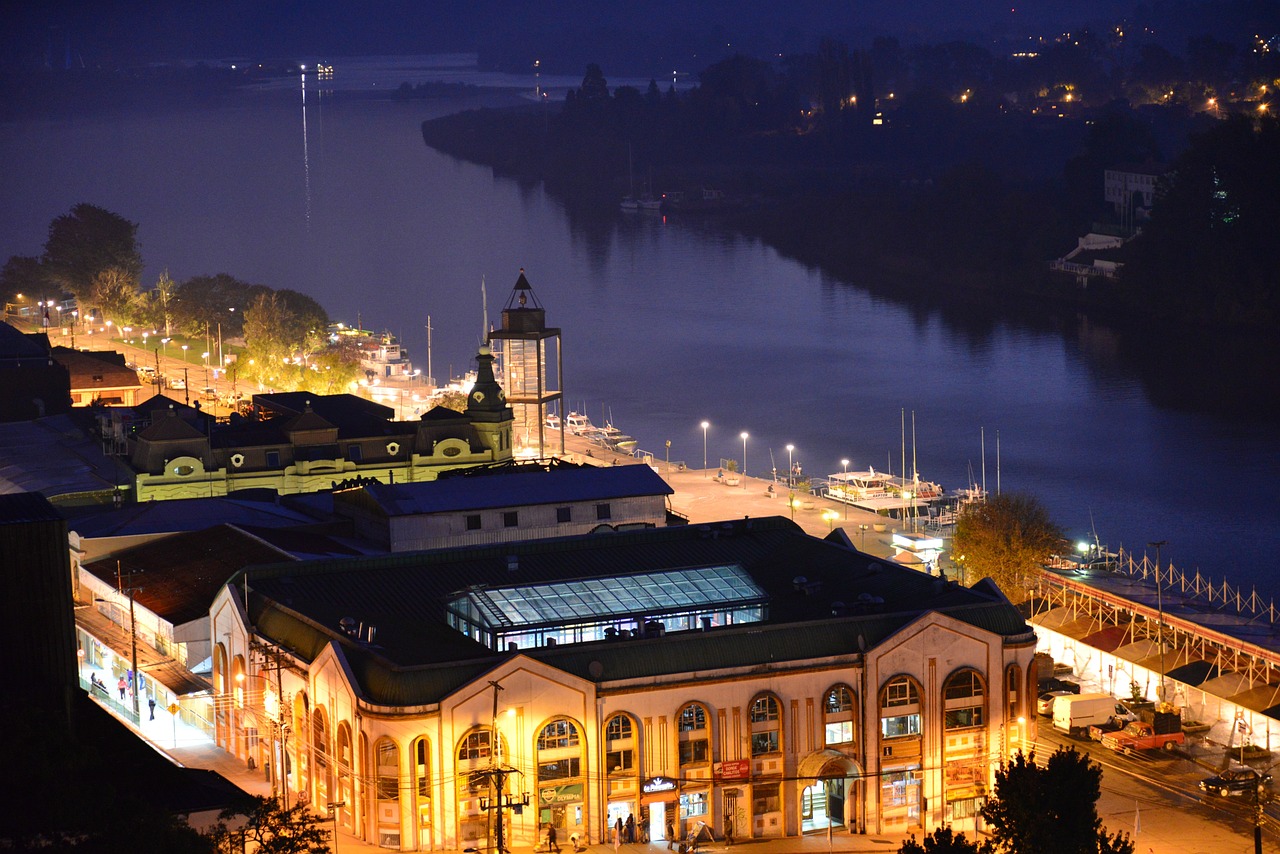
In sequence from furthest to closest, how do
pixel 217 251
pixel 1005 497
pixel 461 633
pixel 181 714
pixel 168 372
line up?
pixel 217 251, pixel 168 372, pixel 1005 497, pixel 181 714, pixel 461 633

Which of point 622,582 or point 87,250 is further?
point 87,250

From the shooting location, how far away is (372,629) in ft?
62.0

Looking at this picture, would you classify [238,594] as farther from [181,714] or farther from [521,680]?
[521,680]

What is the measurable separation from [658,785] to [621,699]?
32.1 inches

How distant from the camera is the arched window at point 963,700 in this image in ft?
63.5

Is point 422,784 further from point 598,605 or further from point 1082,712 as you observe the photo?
point 1082,712

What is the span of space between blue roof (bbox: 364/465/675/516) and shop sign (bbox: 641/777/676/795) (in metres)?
7.64

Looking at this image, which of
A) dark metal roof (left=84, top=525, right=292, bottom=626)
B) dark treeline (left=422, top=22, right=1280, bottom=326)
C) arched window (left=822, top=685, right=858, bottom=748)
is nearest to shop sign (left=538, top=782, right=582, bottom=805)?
arched window (left=822, top=685, right=858, bottom=748)

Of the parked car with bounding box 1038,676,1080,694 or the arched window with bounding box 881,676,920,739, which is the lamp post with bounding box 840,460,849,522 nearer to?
the parked car with bounding box 1038,676,1080,694

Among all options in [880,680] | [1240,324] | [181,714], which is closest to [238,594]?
[181,714]

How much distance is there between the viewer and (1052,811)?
16.2m

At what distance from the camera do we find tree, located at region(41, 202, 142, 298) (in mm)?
60531

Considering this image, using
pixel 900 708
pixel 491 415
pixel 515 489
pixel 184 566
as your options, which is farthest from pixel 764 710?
pixel 491 415

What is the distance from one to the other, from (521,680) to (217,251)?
68.5 meters
